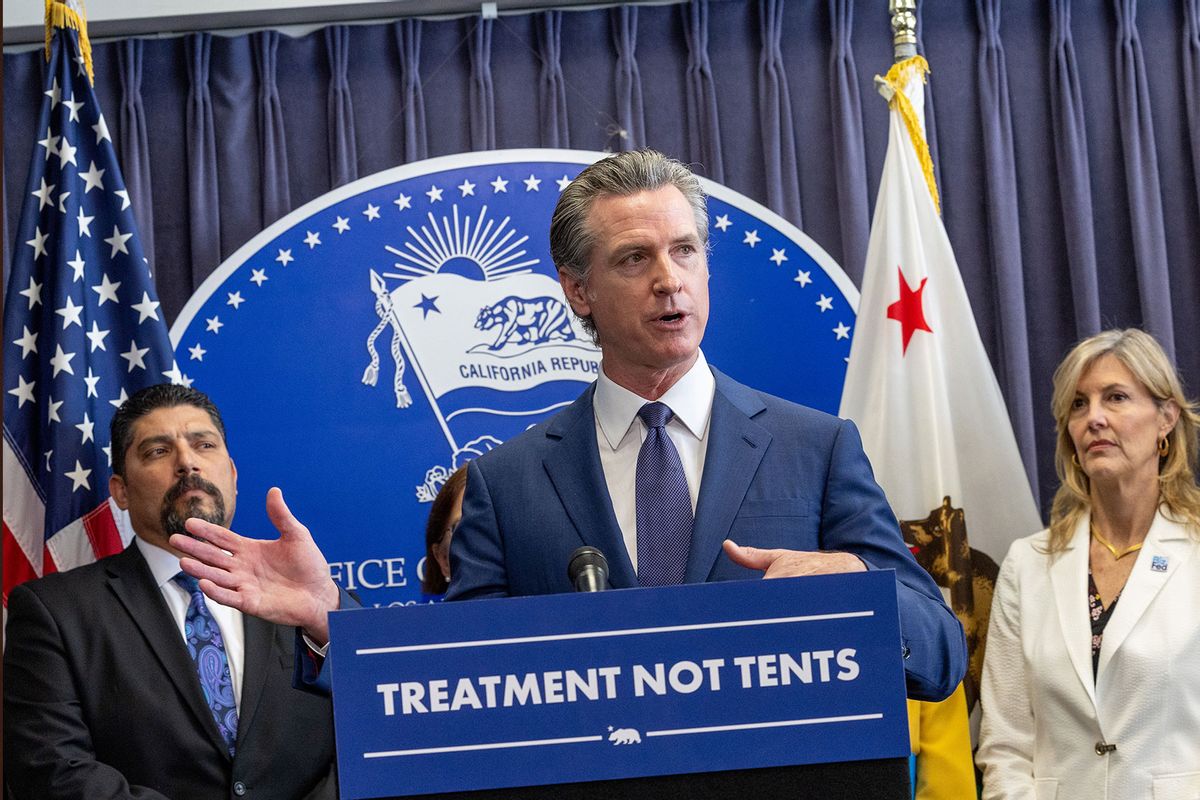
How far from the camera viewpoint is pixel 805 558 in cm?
127

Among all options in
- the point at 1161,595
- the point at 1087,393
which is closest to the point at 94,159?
the point at 1087,393

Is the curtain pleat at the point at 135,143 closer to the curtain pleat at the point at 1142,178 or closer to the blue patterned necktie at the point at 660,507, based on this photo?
the blue patterned necktie at the point at 660,507

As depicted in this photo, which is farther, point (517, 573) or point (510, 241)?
point (510, 241)

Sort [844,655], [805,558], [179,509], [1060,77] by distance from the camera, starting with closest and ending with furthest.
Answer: [844,655] < [805,558] < [179,509] < [1060,77]

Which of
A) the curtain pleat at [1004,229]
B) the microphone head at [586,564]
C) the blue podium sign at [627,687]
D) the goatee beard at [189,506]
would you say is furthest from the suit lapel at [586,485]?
A: the curtain pleat at [1004,229]

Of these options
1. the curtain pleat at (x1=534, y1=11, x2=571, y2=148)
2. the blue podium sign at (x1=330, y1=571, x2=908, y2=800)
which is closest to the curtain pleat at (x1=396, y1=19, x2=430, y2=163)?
the curtain pleat at (x1=534, y1=11, x2=571, y2=148)

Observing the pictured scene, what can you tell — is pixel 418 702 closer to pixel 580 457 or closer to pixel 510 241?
pixel 580 457

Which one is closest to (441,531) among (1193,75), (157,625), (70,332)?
(157,625)

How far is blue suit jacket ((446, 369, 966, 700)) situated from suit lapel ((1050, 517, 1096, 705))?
4.48ft

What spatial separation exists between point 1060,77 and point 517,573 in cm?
275

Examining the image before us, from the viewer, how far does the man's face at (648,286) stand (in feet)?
5.53

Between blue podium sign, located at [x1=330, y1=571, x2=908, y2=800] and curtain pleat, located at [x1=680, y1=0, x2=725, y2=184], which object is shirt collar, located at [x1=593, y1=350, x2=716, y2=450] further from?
curtain pleat, located at [x1=680, y1=0, x2=725, y2=184]

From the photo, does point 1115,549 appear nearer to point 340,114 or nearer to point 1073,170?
point 1073,170

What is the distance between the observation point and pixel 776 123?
376cm
